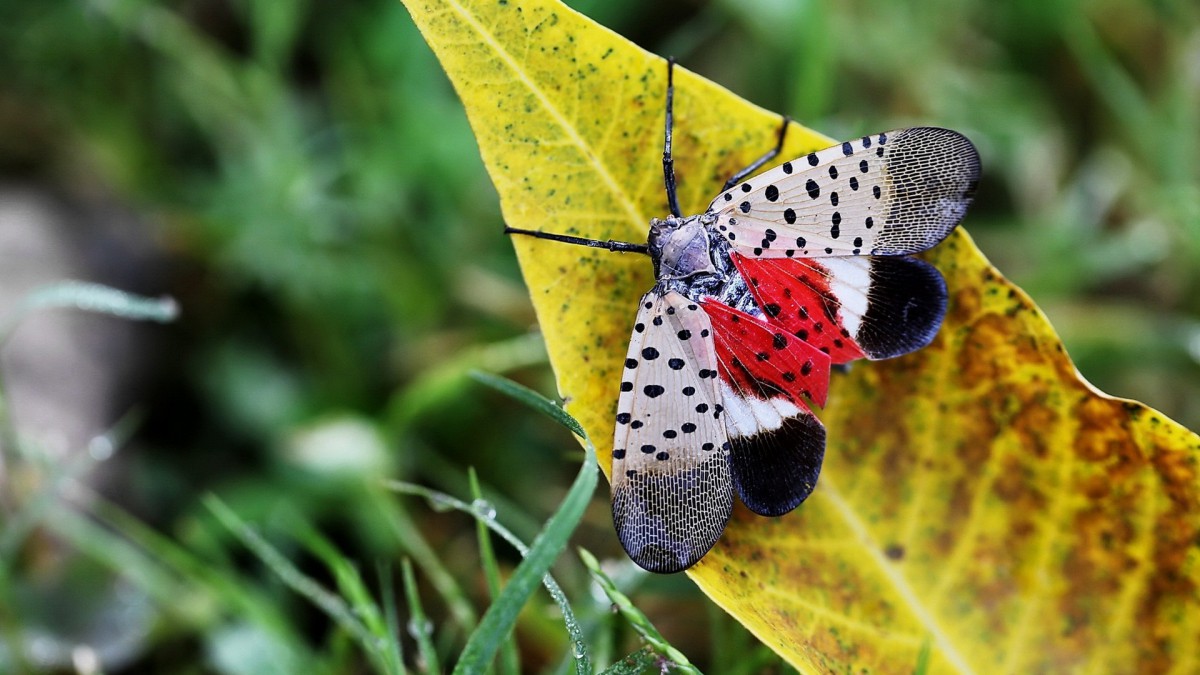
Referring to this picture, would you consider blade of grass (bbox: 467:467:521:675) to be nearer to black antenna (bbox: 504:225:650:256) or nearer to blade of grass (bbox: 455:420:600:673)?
blade of grass (bbox: 455:420:600:673)

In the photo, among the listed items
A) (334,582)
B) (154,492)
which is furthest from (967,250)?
(154,492)

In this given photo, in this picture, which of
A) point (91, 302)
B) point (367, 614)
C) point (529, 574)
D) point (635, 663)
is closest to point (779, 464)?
point (635, 663)

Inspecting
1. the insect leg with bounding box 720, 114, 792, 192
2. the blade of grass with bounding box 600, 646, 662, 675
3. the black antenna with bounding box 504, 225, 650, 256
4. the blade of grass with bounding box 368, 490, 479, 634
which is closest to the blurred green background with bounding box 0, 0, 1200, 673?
the blade of grass with bounding box 368, 490, 479, 634

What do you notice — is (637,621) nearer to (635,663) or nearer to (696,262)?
(635,663)

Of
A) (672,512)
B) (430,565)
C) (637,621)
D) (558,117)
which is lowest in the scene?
(430,565)

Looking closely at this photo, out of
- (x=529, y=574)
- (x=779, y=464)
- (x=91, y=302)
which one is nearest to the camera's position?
(x=529, y=574)

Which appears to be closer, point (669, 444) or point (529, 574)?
point (529, 574)

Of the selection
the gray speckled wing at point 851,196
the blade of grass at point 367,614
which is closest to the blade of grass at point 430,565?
the blade of grass at point 367,614
